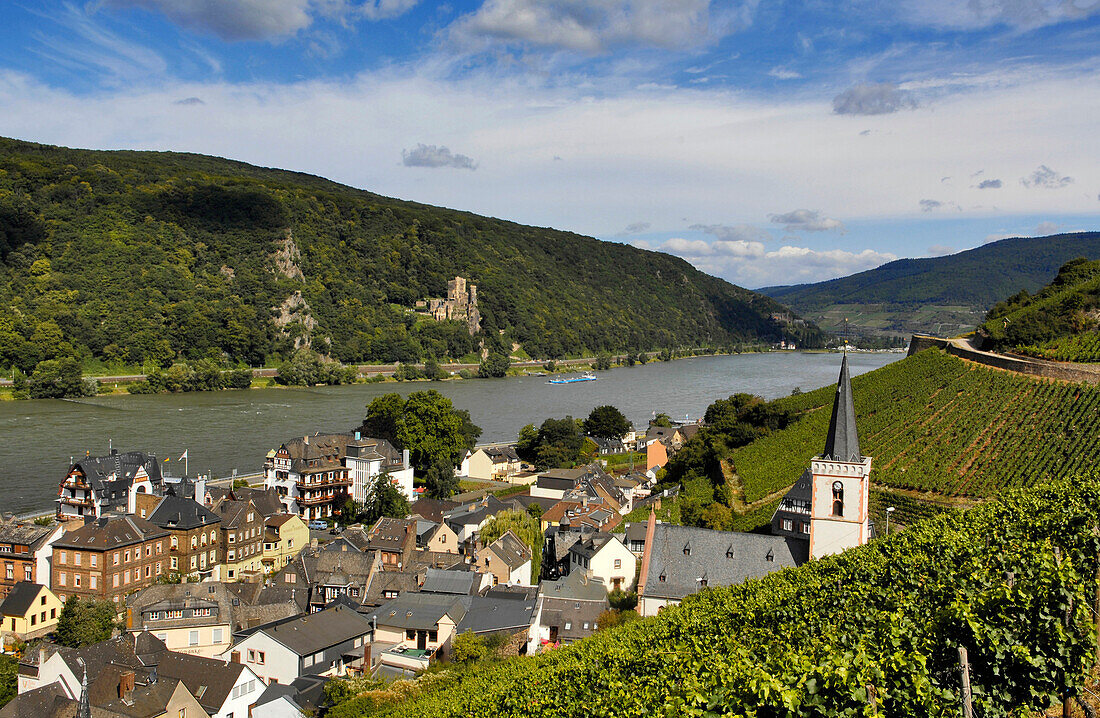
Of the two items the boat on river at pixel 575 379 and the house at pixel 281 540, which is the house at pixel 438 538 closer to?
the house at pixel 281 540

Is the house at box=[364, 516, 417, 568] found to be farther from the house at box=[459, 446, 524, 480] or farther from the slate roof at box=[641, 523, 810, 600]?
the house at box=[459, 446, 524, 480]

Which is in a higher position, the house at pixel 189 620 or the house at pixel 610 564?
the house at pixel 610 564

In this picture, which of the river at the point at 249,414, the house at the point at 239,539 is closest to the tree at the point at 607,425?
the river at the point at 249,414

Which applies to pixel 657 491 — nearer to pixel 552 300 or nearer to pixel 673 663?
pixel 673 663

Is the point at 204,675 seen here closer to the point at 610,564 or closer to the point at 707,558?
the point at 610,564

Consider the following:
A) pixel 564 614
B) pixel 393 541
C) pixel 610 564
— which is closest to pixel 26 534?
pixel 393 541

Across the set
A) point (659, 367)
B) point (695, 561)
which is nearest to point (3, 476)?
point (695, 561)
